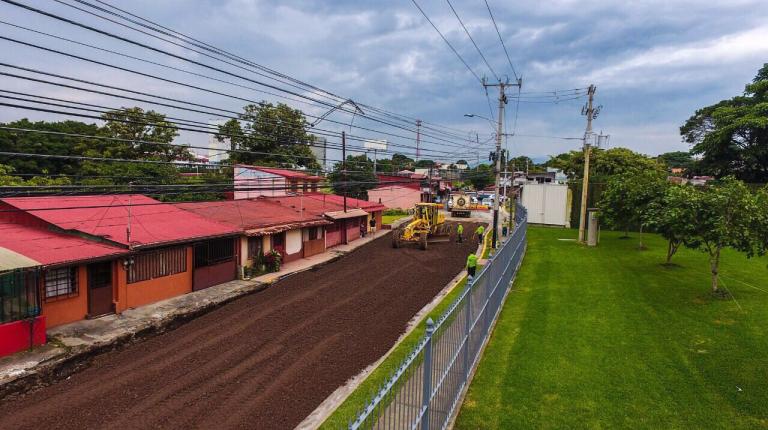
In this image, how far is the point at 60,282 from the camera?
13.2 metres

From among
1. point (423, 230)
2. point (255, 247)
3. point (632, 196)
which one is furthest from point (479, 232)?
point (255, 247)

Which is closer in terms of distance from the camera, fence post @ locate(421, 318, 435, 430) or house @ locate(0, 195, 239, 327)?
fence post @ locate(421, 318, 435, 430)

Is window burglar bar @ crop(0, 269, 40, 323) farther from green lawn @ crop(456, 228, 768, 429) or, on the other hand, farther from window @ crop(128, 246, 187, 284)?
green lawn @ crop(456, 228, 768, 429)

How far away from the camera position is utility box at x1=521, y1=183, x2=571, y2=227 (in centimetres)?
3634

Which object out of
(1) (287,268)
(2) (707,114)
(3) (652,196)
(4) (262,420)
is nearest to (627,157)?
(2) (707,114)

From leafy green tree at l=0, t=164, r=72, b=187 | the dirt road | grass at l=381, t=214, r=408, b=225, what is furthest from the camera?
grass at l=381, t=214, r=408, b=225

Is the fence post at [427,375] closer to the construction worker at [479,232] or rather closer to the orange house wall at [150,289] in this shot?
the orange house wall at [150,289]

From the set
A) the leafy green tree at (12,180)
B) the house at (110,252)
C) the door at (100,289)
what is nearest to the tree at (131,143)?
the leafy green tree at (12,180)

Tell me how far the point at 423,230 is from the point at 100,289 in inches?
733

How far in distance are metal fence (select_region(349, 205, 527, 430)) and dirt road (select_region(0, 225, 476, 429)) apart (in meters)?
2.96

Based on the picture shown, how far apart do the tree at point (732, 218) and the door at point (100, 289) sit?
18237 mm

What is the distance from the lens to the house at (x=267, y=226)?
21.0 metres

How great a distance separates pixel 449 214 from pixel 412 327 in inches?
1571

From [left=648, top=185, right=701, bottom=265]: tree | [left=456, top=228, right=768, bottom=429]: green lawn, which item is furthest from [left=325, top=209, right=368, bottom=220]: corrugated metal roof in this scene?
[left=648, top=185, right=701, bottom=265]: tree
